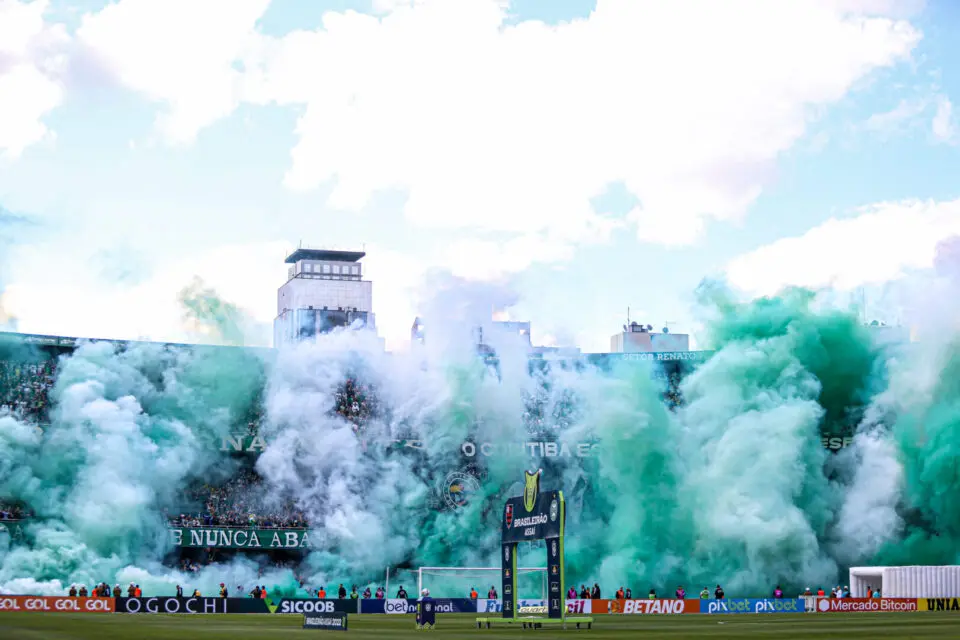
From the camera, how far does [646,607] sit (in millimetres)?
64875

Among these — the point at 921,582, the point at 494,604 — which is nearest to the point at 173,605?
the point at 494,604

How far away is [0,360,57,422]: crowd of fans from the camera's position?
7662cm

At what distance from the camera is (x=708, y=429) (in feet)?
269

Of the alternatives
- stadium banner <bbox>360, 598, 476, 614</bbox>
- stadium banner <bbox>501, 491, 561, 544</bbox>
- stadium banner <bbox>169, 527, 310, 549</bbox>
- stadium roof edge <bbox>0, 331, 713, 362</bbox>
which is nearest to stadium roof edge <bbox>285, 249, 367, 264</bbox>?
stadium roof edge <bbox>0, 331, 713, 362</bbox>

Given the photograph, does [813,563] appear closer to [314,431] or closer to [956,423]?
[956,423]

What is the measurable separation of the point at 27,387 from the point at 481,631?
4403 cm

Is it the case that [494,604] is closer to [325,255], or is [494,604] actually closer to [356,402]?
[356,402]

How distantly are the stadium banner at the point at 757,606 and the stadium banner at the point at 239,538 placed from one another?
26.8 metres

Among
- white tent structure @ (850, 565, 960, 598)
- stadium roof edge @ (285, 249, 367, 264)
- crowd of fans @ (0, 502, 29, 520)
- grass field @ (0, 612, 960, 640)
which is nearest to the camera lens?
grass field @ (0, 612, 960, 640)

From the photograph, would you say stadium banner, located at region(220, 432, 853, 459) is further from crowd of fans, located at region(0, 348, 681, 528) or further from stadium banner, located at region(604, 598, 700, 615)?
stadium banner, located at region(604, 598, 700, 615)

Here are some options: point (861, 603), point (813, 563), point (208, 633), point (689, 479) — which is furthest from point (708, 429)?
point (208, 633)

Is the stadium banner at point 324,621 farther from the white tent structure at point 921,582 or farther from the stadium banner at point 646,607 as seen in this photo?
the white tent structure at point 921,582

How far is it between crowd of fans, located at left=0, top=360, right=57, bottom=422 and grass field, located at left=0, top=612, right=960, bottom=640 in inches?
1233

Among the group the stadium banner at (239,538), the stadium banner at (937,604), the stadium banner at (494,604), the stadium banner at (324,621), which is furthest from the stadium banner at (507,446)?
the stadium banner at (324,621)
